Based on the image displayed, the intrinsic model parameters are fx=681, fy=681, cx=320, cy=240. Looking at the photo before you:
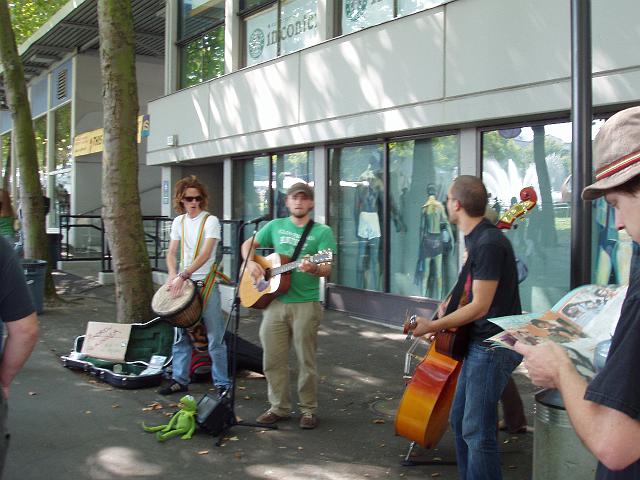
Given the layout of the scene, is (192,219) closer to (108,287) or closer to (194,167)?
(108,287)

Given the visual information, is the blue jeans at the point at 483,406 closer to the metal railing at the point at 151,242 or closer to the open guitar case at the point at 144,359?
the open guitar case at the point at 144,359

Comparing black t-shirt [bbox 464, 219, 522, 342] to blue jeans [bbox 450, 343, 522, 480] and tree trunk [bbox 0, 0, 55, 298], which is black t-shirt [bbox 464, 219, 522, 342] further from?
tree trunk [bbox 0, 0, 55, 298]

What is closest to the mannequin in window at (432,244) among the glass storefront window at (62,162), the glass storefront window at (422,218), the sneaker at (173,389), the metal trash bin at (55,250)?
the glass storefront window at (422,218)

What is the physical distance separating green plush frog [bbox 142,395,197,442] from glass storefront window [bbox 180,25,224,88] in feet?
32.7

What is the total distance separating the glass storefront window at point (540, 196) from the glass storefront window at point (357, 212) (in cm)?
217

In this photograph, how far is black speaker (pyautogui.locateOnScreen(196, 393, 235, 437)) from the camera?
491cm

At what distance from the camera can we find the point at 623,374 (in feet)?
4.83

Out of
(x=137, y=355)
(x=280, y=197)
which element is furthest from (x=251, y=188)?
(x=137, y=355)

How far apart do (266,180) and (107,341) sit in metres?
6.29

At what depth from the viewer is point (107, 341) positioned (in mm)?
6727

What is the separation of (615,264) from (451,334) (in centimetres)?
411

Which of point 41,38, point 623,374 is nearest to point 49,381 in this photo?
point 623,374

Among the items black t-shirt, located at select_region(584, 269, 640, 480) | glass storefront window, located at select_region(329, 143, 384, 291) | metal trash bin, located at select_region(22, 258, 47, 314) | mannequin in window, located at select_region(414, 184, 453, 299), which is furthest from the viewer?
glass storefront window, located at select_region(329, 143, 384, 291)

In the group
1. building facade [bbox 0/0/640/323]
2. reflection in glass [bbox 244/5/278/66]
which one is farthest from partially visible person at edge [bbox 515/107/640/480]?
reflection in glass [bbox 244/5/278/66]
